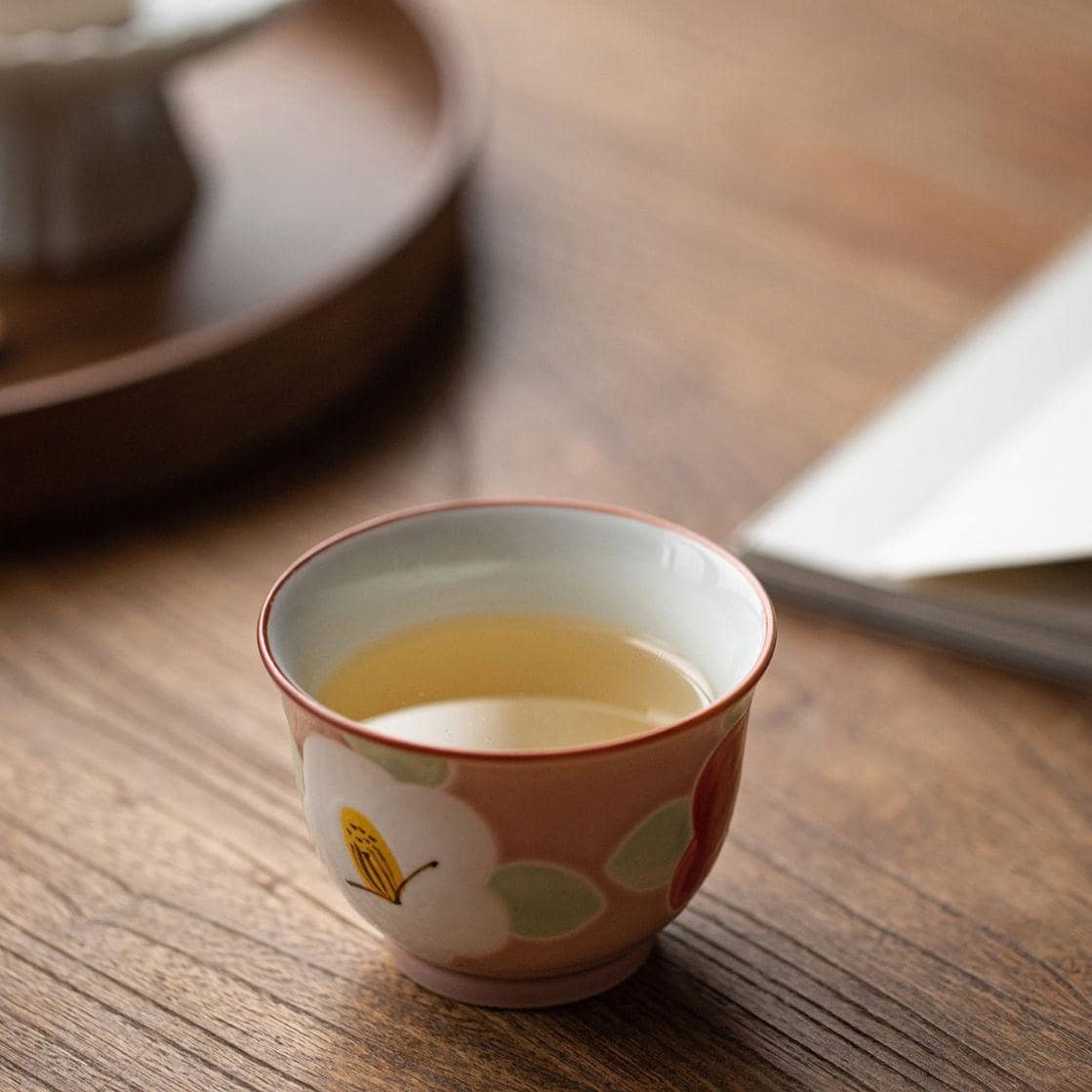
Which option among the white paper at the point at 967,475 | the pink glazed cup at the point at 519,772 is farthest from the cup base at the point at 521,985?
the white paper at the point at 967,475

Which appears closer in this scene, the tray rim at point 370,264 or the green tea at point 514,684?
the green tea at point 514,684

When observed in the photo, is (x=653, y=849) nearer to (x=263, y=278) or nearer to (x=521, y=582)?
(x=521, y=582)

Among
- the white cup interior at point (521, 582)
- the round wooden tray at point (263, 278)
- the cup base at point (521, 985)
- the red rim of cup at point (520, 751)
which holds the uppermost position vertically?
the red rim of cup at point (520, 751)

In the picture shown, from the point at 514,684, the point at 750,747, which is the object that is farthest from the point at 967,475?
the point at 514,684

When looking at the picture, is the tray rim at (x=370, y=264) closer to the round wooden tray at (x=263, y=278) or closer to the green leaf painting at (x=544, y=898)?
the round wooden tray at (x=263, y=278)

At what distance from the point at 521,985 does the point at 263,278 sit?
52 cm

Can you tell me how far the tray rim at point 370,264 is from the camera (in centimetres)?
63

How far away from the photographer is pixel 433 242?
0.79 metres

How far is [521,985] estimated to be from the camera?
410 mm

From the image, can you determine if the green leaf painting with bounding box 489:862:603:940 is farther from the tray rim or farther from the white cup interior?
the tray rim

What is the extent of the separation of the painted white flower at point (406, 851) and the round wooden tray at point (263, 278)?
0.97 feet

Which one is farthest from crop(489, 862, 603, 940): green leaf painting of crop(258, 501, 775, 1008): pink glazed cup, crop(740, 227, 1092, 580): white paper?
crop(740, 227, 1092, 580): white paper

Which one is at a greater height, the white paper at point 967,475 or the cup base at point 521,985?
the cup base at point 521,985

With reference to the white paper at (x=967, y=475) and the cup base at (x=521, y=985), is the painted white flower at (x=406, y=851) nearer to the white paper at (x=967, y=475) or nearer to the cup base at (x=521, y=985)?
the cup base at (x=521, y=985)
